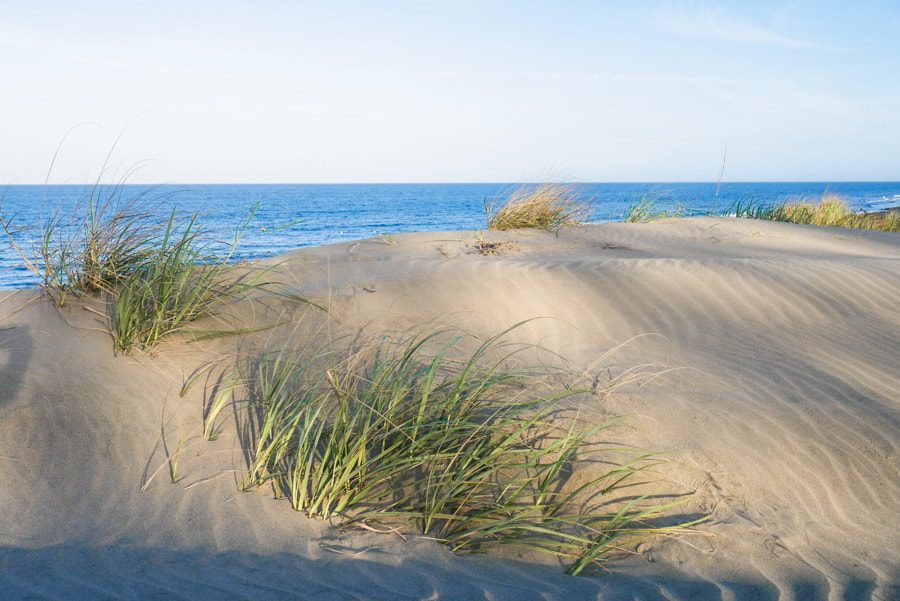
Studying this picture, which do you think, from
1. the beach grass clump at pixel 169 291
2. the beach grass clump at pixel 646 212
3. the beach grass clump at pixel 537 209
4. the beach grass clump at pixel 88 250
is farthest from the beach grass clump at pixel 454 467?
the beach grass clump at pixel 646 212

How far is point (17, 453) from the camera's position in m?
2.58

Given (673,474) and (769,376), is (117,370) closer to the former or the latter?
(673,474)

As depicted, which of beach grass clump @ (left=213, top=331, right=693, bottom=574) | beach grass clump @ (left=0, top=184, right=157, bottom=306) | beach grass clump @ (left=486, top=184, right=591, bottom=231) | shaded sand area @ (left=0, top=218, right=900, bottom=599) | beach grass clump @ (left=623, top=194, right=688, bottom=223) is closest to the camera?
shaded sand area @ (left=0, top=218, right=900, bottom=599)

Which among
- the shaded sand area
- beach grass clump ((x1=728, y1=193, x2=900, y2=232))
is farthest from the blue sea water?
the shaded sand area

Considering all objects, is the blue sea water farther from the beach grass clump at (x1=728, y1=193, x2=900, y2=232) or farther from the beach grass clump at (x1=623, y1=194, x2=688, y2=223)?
the beach grass clump at (x1=728, y1=193, x2=900, y2=232)

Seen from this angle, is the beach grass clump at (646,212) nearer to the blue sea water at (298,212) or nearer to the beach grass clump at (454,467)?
the blue sea water at (298,212)

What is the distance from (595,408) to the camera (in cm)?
312

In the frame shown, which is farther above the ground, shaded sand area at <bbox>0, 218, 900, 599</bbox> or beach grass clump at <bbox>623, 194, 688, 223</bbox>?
beach grass clump at <bbox>623, 194, 688, 223</bbox>

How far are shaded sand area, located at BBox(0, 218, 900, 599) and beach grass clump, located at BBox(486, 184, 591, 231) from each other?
2373mm

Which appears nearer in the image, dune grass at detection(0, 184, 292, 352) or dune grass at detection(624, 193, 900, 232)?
dune grass at detection(0, 184, 292, 352)

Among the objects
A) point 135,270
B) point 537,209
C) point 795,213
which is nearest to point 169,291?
point 135,270

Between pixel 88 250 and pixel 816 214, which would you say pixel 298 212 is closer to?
pixel 816 214

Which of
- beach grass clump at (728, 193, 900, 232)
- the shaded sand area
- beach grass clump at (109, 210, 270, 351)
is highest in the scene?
beach grass clump at (728, 193, 900, 232)

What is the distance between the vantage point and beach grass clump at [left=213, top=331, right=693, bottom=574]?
236 cm
